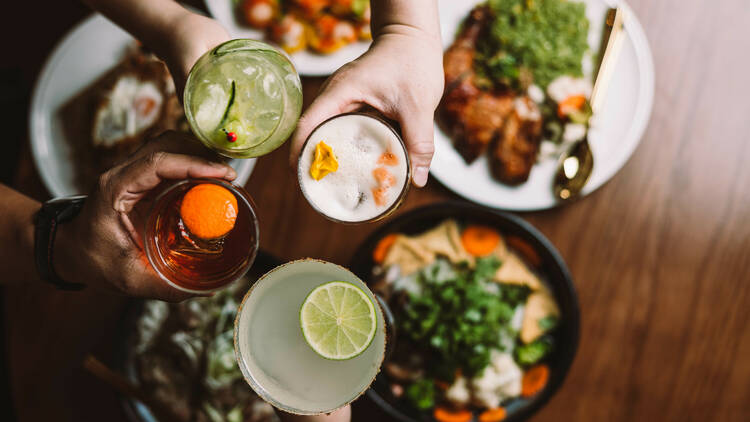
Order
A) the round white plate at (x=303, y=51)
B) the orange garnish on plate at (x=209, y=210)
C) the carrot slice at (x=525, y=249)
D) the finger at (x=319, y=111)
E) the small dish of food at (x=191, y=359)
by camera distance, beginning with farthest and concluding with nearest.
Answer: the round white plate at (x=303, y=51) < the carrot slice at (x=525, y=249) < the small dish of food at (x=191, y=359) < the finger at (x=319, y=111) < the orange garnish on plate at (x=209, y=210)

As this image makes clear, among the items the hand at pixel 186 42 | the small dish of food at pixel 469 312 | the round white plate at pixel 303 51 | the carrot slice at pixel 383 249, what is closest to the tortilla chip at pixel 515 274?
the small dish of food at pixel 469 312

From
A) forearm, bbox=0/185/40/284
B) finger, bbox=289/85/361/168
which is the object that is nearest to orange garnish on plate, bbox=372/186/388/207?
finger, bbox=289/85/361/168

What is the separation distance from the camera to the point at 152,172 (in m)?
1.41

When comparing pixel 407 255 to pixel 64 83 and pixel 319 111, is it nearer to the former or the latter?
pixel 319 111

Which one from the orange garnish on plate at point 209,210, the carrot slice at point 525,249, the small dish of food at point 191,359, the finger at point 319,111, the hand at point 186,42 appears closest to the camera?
the orange garnish on plate at point 209,210

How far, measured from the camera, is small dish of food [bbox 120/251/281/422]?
188 cm

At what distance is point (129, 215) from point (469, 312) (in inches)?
46.4

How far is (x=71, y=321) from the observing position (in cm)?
201

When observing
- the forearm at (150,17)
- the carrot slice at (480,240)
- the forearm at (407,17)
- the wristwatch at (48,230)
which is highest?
the forearm at (407,17)

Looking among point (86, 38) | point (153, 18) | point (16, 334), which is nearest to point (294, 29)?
point (153, 18)

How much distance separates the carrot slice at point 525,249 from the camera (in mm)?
1987

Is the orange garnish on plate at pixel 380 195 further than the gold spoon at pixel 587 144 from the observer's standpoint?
No

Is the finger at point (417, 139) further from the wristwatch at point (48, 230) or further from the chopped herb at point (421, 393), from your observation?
the wristwatch at point (48, 230)

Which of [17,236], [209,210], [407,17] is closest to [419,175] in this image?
[407,17]
